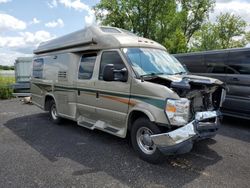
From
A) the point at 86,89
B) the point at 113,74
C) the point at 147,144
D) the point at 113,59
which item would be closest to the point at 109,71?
the point at 113,74

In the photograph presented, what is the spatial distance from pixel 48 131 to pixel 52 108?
44.3 inches

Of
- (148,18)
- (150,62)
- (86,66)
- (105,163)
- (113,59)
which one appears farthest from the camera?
(148,18)

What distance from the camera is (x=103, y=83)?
519cm

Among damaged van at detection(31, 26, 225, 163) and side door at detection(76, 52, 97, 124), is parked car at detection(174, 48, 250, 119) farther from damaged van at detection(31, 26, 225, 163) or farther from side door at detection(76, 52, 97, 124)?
side door at detection(76, 52, 97, 124)

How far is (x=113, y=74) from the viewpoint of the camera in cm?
459

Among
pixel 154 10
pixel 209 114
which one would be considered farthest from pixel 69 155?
pixel 154 10

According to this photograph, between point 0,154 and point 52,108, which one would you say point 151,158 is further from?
point 52,108

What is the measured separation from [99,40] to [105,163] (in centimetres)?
270

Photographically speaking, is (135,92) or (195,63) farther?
(195,63)

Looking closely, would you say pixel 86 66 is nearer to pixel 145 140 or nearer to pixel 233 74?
pixel 145 140

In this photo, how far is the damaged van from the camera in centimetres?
397

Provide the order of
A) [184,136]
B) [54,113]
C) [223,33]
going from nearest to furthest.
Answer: [184,136], [54,113], [223,33]

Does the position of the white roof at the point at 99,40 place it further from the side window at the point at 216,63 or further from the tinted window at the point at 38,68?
the side window at the point at 216,63

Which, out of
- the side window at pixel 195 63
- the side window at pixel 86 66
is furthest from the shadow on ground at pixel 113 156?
the side window at pixel 195 63
